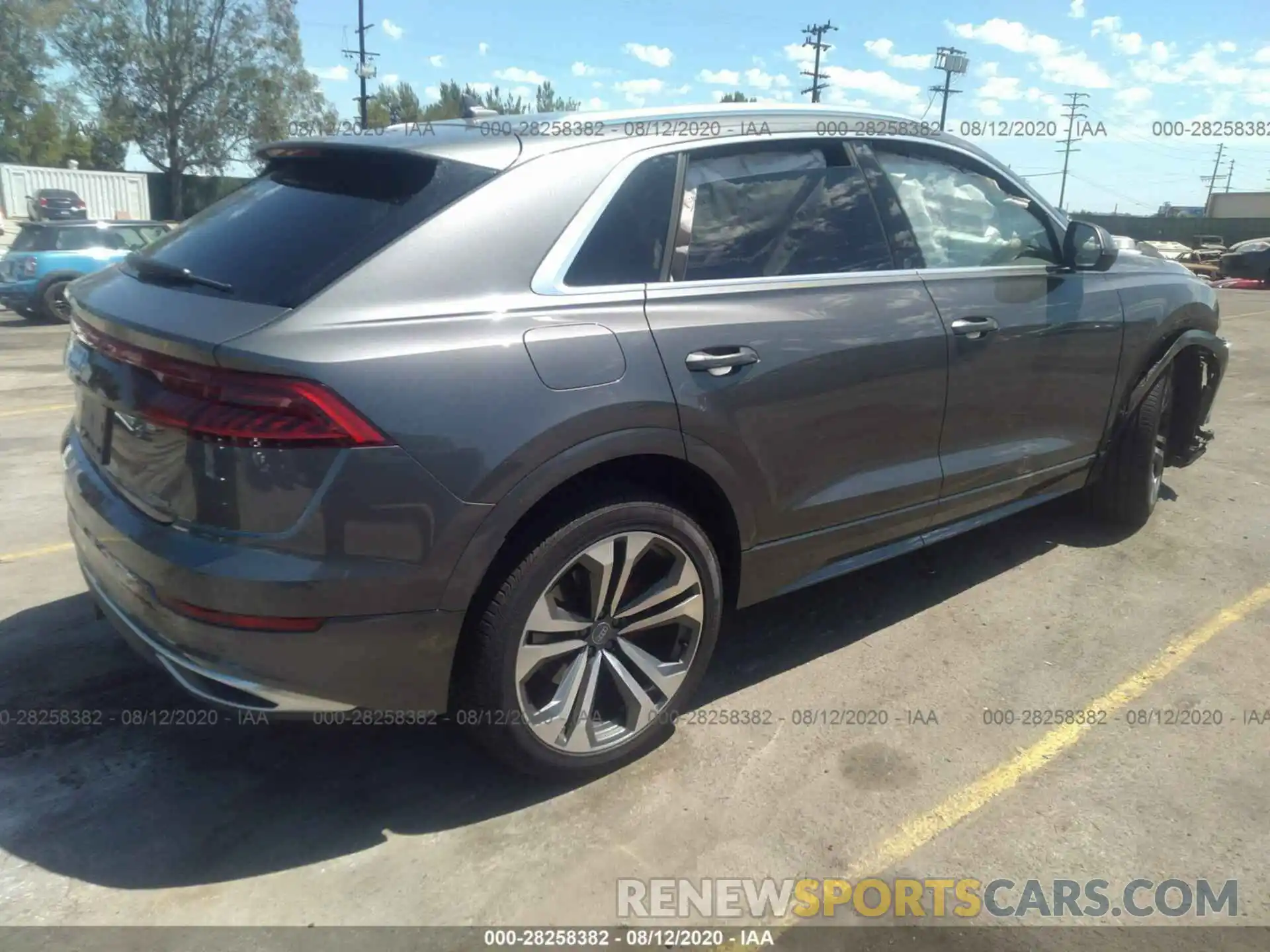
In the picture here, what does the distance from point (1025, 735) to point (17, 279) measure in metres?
15.5

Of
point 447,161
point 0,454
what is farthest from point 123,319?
point 0,454

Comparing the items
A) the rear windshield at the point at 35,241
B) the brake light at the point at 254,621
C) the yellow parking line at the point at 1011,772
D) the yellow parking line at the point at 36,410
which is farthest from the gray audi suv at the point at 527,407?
the rear windshield at the point at 35,241

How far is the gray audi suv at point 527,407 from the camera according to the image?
7.39 feet

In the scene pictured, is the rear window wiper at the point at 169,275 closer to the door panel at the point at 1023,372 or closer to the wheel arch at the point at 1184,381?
the door panel at the point at 1023,372

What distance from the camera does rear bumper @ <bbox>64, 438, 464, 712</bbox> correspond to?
2.25 metres

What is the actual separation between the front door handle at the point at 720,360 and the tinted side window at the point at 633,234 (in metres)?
0.26

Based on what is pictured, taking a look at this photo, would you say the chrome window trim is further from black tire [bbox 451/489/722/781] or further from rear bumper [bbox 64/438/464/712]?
rear bumper [bbox 64/438/464/712]

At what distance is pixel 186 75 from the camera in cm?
4088

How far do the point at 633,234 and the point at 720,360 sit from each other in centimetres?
43

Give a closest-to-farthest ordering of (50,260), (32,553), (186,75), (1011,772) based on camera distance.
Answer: (1011,772), (32,553), (50,260), (186,75)

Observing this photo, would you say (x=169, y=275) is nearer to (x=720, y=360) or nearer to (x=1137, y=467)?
(x=720, y=360)

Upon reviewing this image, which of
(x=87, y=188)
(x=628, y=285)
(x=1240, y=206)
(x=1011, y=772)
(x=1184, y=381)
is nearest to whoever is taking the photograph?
(x=628, y=285)

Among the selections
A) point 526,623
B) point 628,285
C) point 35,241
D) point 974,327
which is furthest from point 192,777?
point 35,241

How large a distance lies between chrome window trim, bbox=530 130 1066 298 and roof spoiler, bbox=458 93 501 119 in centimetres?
80
